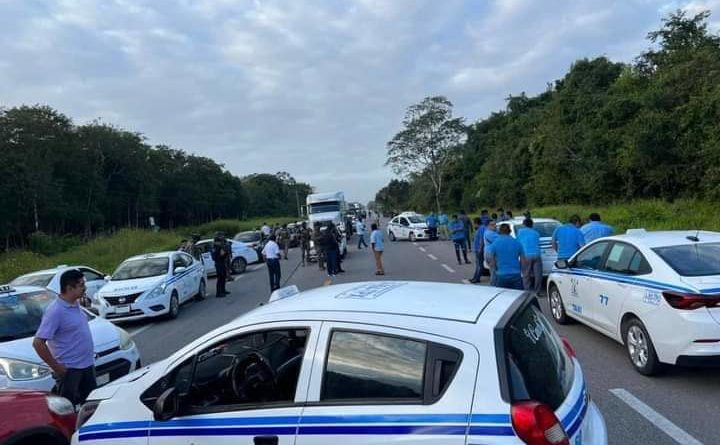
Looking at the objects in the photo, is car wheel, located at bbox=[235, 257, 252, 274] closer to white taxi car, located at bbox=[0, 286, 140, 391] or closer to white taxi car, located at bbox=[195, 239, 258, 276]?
white taxi car, located at bbox=[195, 239, 258, 276]

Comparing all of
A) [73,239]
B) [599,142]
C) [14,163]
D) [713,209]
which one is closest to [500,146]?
[599,142]

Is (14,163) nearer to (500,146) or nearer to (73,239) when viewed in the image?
(73,239)

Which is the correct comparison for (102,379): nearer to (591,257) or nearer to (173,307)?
(173,307)

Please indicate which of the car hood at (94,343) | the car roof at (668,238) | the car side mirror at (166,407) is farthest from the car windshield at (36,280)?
the car roof at (668,238)

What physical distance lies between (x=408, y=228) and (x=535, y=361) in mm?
31809

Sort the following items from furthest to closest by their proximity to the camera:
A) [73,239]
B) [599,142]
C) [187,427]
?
[73,239], [599,142], [187,427]

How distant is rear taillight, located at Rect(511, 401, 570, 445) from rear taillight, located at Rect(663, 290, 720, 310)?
3747 mm

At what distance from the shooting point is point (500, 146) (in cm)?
5053

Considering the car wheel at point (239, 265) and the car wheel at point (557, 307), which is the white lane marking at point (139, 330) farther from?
the car wheel at point (239, 265)

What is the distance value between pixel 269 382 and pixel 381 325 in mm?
Answer: 825

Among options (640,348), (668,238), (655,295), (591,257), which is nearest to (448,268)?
(591,257)

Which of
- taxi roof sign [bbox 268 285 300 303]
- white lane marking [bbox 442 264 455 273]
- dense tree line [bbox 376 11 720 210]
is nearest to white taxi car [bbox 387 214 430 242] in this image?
dense tree line [bbox 376 11 720 210]

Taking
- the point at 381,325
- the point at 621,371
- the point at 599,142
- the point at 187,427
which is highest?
the point at 599,142

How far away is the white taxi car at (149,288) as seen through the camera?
39.2ft
